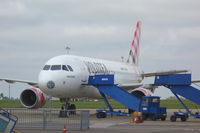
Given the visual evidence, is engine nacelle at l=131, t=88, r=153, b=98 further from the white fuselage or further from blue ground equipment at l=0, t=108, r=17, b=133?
blue ground equipment at l=0, t=108, r=17, b=133

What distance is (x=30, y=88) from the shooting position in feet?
106

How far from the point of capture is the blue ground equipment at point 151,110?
27.2 metres

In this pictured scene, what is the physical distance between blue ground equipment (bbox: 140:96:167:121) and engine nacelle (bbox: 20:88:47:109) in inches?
294

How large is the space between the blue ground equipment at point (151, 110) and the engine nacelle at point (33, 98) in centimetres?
747

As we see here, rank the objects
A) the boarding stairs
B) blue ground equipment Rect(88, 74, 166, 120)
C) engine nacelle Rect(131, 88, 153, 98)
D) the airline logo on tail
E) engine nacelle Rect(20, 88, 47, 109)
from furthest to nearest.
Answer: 1. the airline logo on tail
2. engine nacelle Rect(131, 88, 153, 98)
3. engine nacelle Rect(20, 88, 47, 109)
4. the boarding stairs
5. blue ground equipment Rect(88, 74, 166, 120)

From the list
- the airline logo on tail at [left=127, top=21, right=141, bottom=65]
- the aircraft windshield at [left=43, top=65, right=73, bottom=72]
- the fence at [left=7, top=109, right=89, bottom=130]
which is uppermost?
the airline logo on tail at [left=127, top=21, right=141, bottom=65]

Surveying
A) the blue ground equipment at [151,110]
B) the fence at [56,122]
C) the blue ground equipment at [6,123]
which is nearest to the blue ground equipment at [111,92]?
the blue ground equipment at [151,110]

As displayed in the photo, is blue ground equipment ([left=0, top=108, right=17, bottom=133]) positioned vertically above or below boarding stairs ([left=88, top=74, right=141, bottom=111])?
below

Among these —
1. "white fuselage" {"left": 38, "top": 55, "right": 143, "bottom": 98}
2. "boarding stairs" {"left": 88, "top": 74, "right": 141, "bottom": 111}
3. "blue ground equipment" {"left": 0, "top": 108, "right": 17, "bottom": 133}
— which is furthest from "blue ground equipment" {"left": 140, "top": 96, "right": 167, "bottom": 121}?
"blue ground equipment" {"left": 0, "top": 108, "right": 17, "bottom": 133}

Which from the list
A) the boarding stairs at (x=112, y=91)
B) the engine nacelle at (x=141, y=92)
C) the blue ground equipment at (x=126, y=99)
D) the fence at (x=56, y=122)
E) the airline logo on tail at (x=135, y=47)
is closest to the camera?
the fence at (x=56, y=122)

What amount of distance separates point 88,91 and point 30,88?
4333mm

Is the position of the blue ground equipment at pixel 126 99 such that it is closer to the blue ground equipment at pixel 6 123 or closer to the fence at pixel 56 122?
the fence at pixel 56 122

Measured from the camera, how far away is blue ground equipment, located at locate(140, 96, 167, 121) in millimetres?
27203

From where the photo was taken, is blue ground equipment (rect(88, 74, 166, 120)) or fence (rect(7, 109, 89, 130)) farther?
blue ground equipment (rect(88, 74, 166, 120))
